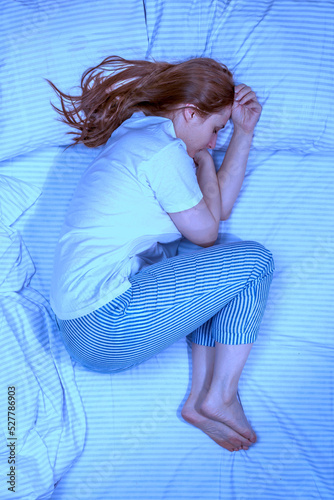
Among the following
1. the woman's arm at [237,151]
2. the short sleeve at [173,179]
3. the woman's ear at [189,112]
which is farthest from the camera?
the woman's arm at [237,151]

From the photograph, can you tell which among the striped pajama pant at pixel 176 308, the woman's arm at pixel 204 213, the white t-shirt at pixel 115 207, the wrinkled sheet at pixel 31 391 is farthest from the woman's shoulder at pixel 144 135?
the wrinkled sheet at pixel 31 391

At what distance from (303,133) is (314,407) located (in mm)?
690

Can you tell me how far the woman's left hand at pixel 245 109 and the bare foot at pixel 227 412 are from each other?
0.67m

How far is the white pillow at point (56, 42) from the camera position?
1.17 metres

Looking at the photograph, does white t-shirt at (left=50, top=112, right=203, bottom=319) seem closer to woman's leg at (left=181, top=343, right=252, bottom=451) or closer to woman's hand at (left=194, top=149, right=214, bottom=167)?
woman's hand at (left=194, top=149, right=214, bottom=167)

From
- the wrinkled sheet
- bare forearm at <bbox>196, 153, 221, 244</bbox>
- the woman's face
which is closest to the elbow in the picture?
bare forearm at <bbox>196, 153, 221, 244</bbox>

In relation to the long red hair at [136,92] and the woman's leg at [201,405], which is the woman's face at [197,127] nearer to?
the long red hair at [136,92]

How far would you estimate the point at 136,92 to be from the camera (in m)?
1.12

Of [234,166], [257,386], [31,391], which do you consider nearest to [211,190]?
[234,166]

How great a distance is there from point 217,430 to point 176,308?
0.36 metres

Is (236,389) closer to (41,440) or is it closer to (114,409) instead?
(114,409)

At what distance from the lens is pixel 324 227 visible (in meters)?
1.26

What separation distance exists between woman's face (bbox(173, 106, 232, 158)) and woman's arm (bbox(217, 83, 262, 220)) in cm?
4

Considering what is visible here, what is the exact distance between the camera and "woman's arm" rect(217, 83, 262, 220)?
1187 mm
